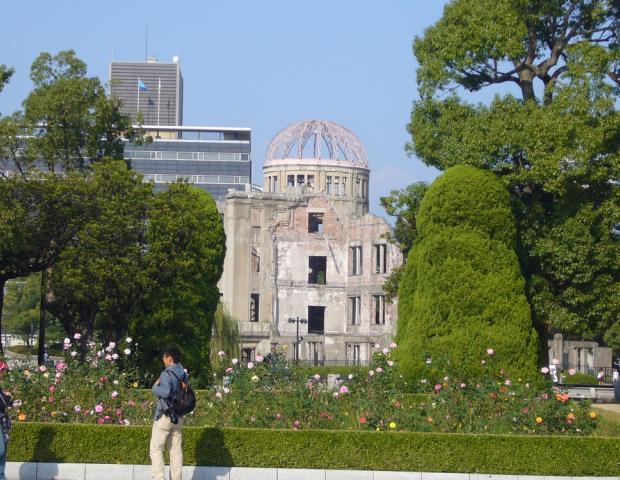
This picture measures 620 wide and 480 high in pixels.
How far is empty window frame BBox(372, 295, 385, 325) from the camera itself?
2724 inches

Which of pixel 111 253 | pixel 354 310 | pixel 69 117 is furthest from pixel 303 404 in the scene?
pixel 354 310

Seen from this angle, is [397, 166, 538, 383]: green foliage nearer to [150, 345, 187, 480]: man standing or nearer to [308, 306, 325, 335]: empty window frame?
[150, 345, 187, 480]: man standing

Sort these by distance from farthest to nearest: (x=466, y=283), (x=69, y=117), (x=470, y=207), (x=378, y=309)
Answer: (x=378, y=309)
(x=69, y=117)
(x=470, y=207)
(x=466, y=283)

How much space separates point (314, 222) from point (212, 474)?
5721 centimetres

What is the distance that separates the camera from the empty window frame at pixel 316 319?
73625 mm

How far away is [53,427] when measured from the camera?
1800 cm

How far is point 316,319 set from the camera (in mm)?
74250

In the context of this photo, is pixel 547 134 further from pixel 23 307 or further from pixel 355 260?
pixel 23 307

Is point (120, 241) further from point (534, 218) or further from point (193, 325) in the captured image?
point (534, 218)

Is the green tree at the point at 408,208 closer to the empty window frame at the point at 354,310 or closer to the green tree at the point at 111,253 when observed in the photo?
the green tree at the point at 111,253

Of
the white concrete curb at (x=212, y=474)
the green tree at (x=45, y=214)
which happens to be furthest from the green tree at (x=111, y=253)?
the white concrete curb at (x=212, y=474)

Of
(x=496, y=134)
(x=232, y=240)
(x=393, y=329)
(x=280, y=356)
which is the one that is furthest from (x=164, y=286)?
(x=232, y=240)

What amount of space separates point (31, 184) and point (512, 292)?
52.1 ft

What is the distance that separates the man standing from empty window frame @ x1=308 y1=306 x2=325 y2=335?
5746cm
